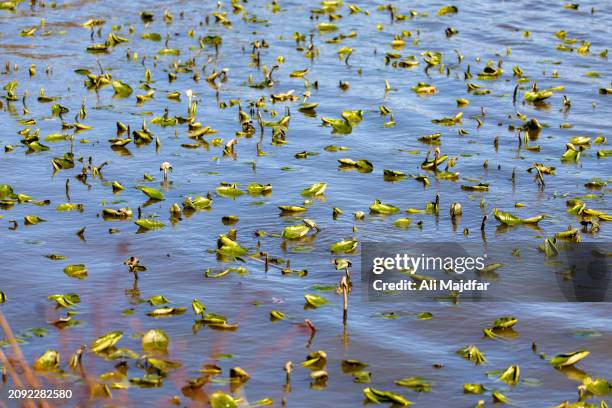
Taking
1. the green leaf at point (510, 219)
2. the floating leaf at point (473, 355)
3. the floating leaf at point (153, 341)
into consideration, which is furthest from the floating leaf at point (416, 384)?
the green leaf at point (510, 219)

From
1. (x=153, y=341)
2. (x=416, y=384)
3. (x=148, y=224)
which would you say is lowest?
(x=416, y=384)

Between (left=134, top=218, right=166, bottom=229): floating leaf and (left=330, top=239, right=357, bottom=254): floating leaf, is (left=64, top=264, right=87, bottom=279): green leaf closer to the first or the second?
(left=134, top=218, right=166, bottom=229): floating leaf

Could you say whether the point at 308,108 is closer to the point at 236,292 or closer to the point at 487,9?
the point at 236,292

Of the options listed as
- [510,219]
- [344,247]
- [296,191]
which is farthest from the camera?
[296,191]

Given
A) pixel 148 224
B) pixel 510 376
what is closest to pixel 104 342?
pixel 148 224

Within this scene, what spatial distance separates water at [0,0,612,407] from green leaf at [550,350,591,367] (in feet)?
0.20

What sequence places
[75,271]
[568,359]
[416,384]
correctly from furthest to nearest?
[75,271] < [568,359] < [416,384]

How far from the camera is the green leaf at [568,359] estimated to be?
23.3 ft

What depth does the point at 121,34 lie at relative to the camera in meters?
16.8

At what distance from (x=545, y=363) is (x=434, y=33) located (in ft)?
36.0

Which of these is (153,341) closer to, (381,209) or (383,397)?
(383,397)

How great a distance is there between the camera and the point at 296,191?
10461mm

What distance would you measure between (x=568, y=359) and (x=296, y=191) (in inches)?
160

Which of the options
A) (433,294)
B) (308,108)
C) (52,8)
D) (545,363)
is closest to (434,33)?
(308,108)
